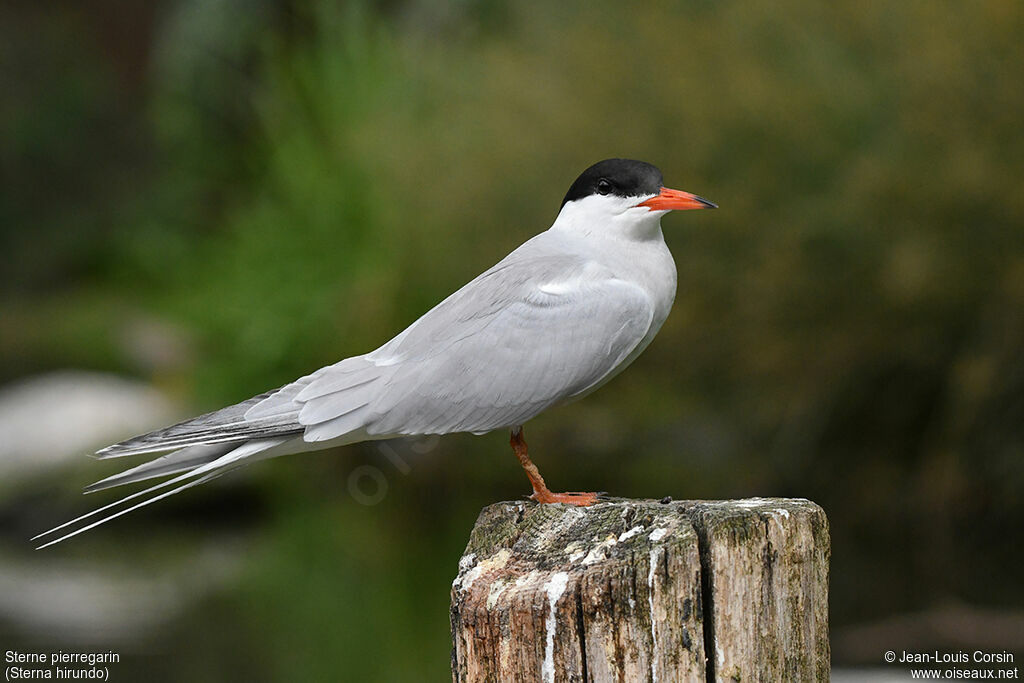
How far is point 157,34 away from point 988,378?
12844 mm

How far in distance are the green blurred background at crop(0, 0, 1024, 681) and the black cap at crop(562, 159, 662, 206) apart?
3.44 metres

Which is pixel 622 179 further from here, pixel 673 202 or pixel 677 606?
pixel 677 606

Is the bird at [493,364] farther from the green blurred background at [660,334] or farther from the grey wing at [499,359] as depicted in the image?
the green blurred background at [660,334]

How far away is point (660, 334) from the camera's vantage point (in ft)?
27.7

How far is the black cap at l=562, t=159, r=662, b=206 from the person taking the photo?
338 centimetres

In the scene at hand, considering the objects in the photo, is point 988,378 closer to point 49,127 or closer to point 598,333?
point 598,333

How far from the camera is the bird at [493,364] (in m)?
3.11

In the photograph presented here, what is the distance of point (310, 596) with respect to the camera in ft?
24.3

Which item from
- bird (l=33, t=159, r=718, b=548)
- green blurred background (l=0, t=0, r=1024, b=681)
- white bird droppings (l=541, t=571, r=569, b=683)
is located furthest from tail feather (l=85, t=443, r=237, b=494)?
green blurred background (l=0, t=0, r=1024, b=681)

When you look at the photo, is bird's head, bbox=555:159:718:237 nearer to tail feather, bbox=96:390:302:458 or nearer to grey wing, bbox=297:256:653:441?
grey wing, bbox=297:256:653:441

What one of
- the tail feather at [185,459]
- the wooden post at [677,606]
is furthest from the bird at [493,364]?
the wooden post at [677,606]

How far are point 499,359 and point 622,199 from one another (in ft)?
1.88

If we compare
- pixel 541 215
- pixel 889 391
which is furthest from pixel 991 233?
pixel 541 215

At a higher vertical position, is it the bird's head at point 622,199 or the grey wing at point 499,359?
the bird's head at point 622,199
